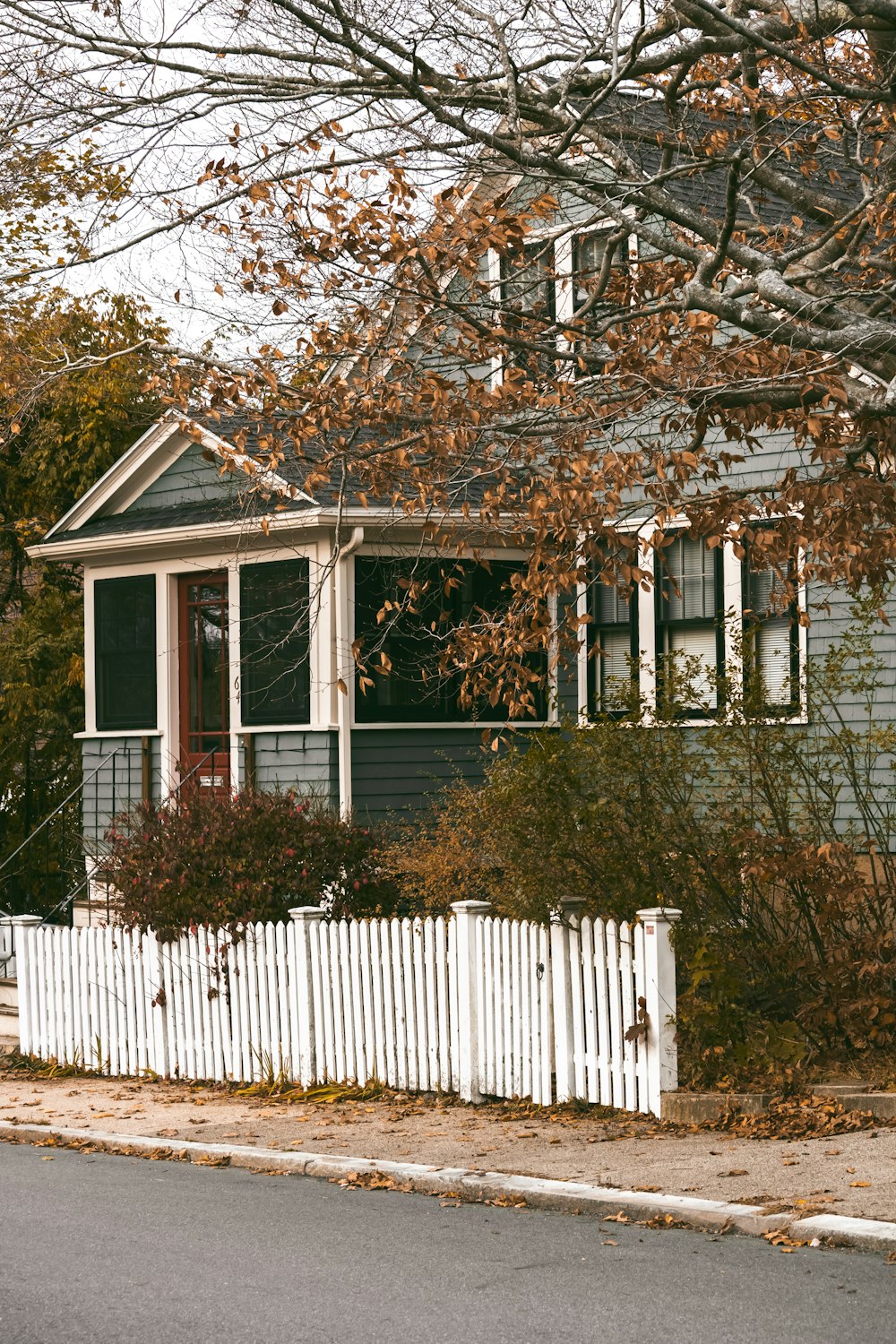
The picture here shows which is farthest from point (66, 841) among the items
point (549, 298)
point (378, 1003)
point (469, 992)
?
point (469, 992)

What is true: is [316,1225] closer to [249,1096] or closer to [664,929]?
[664,929]

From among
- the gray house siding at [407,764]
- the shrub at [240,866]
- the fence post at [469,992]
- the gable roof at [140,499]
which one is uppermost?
the gable roof at [140,499]

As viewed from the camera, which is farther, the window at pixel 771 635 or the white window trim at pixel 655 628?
the window at pixel 771 635


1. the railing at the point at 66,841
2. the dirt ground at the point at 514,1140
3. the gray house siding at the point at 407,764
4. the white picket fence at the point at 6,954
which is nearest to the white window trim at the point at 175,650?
the railing at the point at 66,841

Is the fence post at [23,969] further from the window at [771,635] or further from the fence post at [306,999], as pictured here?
the window at [771,635]

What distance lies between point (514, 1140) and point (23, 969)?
6024 mm

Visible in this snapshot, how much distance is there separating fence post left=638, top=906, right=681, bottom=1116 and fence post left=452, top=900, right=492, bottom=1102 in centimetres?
141

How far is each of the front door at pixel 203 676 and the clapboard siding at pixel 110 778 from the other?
44 cm

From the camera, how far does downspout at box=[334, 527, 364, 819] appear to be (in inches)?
651

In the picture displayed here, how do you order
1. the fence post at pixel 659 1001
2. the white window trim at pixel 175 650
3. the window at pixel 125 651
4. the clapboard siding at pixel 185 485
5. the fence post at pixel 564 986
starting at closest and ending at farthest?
the fence post at pixel 659 1001, the fence post at pixel 564 986, the white window trim at pixel 175 650, the clapboard siding at pixel 185 485, the window at pixel 125 651

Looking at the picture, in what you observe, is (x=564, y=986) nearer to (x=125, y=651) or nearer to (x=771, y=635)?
(x=771, y=635)

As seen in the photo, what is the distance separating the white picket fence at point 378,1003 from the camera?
33.8ft

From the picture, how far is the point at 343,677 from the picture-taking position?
16.5 metres

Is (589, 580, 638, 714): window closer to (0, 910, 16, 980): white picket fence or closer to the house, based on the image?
the house
